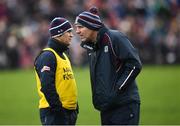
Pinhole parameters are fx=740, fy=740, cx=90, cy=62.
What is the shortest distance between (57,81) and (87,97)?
10143 millimetres

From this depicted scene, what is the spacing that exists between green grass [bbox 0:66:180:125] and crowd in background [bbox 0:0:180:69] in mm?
792

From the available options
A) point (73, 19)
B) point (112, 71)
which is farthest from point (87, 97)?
point (112, 71)

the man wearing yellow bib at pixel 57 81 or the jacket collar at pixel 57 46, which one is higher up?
the jacket collar at pixel 57 46

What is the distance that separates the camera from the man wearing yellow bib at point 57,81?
1081 centimetres

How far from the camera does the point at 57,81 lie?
36.1 feet

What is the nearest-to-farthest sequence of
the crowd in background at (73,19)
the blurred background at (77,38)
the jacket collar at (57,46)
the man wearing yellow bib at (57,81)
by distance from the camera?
the man wearing yellow bib at (57,81)
the jacket collar at (57,46)
the blurred background at (77,38)
the crowd in background at (73,19)

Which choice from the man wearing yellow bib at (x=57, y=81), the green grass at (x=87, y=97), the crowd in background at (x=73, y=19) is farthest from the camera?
the crowd in background at (x=73, y=19)

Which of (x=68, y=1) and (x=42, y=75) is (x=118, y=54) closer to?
(x=42, y=75)

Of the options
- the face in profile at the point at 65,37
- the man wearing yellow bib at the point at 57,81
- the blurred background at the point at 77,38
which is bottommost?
the blurred background at the point at 77,38

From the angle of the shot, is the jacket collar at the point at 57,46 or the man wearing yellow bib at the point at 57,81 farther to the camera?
the jacket collar at the point at 57,46

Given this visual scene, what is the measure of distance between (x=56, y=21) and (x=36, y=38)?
16.7 metres

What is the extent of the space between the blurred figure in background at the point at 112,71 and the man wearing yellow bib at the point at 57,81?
42 centimetres

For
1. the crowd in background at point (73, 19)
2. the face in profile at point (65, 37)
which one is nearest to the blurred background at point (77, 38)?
the crowd in background at point (73, 19)

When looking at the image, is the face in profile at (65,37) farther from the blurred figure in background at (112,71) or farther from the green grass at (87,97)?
the green grass at (87,97)
